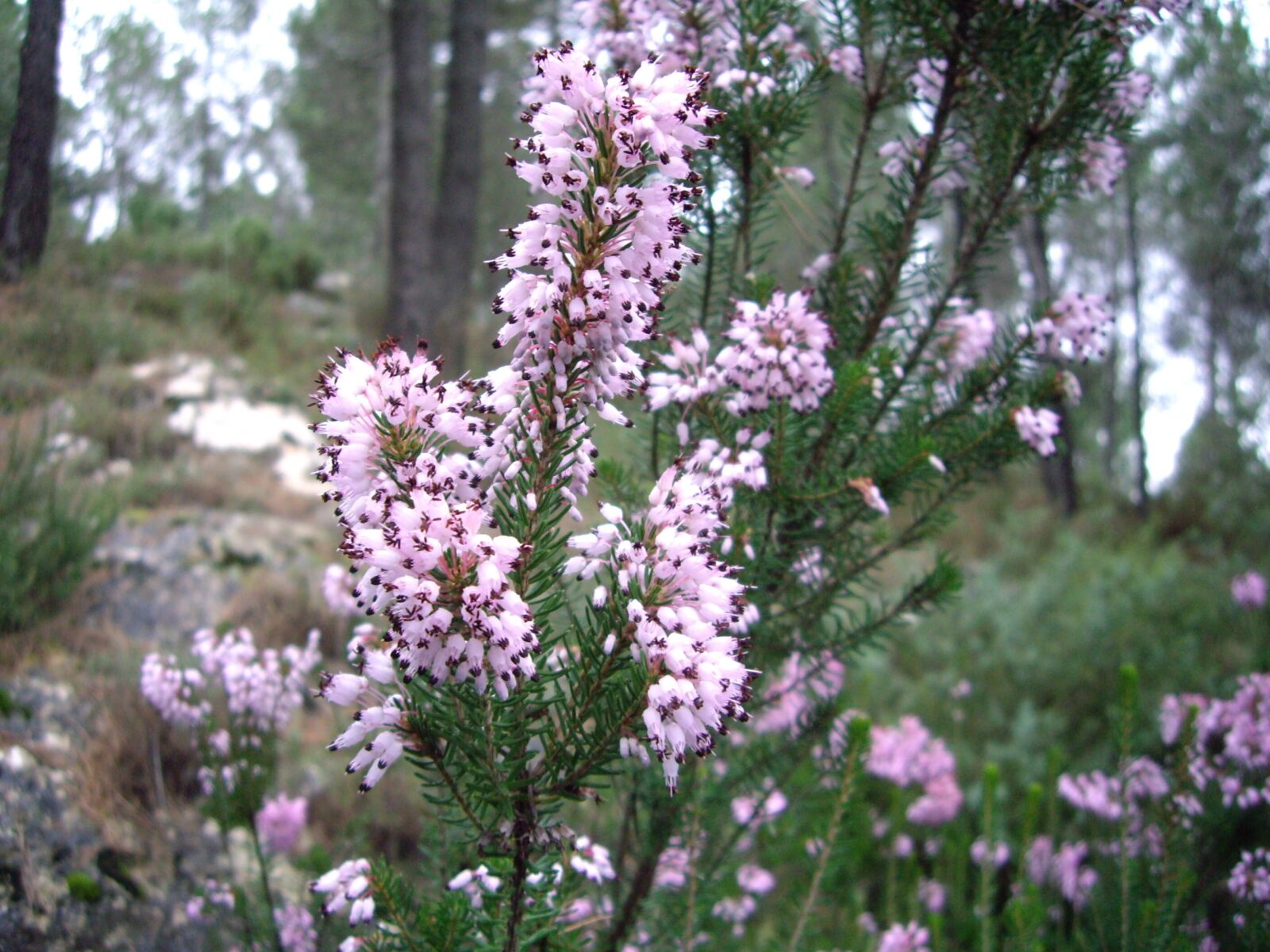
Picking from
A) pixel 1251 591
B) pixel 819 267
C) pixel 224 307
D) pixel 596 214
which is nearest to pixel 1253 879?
pixel 819 267

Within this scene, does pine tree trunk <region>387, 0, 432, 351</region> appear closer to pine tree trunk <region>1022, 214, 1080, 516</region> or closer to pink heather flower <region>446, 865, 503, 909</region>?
pine tree trunk <region>1022, 214, 1080, 516</region>

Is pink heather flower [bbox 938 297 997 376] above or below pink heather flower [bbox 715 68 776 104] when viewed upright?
below

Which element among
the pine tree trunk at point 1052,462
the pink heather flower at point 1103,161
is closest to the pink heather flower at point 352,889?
the pink heather flower at point 1103,161

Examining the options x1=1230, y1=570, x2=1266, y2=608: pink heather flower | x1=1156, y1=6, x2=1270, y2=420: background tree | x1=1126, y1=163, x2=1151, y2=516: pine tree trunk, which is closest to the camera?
x1=1230, y1=570, x2=1266, y2=608: pink heather flower

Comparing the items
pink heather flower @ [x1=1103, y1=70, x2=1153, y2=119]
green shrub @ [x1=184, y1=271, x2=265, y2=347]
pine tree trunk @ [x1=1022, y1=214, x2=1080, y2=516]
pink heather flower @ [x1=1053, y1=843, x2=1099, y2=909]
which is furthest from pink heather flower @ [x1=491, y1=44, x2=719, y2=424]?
pine tree trunk @ [x1=1022, y1=214, x2=1080, y2=516]

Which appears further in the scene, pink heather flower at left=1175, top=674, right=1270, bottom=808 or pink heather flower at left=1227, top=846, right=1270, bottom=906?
pink heather flower at left=1175, top=674, right=1270, bottom=808

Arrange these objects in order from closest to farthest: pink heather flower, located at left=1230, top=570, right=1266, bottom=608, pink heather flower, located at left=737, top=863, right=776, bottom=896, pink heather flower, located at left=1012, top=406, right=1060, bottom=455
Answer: pink heather flower, located at left=1012, top=406, right=1060, bottom=455 < pink heather flower, located at left=737, top=863, right=776, bottom=896 < pink heather flower, located at left=1230, top=570, right=1266, bottom=608

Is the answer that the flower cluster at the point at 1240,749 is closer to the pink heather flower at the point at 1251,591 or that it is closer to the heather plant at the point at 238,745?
the pink heather flower at the point at 1251,591
